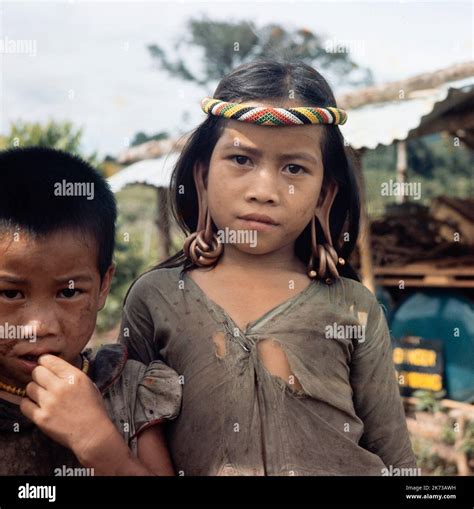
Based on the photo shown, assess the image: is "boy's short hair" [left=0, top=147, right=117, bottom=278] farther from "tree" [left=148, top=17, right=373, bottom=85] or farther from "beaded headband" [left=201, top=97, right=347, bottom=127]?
"tree" [left=148, top=17, right=373, bottom=85]

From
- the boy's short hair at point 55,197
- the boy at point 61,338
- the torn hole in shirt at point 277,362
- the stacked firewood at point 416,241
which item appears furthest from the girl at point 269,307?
the stacked firewood at point 416,241

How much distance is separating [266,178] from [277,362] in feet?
1.62

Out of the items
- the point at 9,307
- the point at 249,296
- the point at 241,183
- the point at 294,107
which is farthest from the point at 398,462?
the point at 9,307

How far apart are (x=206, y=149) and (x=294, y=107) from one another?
11.3 inches

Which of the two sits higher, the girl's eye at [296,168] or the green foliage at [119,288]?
the girl's eye at [296,168]

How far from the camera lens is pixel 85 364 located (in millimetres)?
1719

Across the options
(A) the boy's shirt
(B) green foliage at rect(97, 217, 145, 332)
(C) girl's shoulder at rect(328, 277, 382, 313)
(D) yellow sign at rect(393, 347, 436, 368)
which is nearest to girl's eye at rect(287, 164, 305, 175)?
(C) girl's shoulder at rect(328, 277, 382, 313)

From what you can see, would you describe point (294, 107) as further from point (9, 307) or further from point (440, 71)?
point (440, 71)

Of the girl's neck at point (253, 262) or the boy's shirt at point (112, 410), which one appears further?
the girl's neck at point (253, 262)

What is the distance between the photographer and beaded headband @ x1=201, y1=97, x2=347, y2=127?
1715 mm

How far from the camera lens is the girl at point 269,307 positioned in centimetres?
173

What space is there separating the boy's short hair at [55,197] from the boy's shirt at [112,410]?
0.85 ft

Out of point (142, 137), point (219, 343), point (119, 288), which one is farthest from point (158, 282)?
point (142, 137)

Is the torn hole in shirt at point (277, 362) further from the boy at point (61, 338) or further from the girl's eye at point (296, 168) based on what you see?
the girl's eye at point (296, 168)
